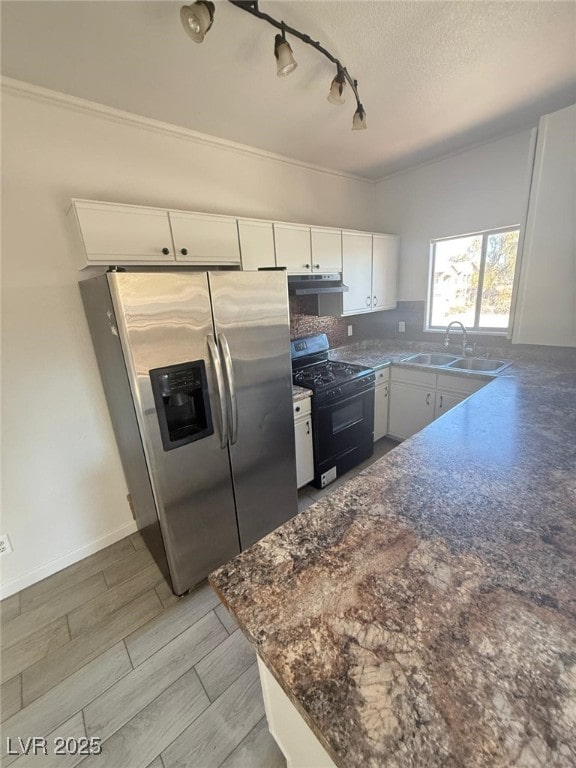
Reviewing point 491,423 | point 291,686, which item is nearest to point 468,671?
point 291,686

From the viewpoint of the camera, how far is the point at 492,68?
1656 mm

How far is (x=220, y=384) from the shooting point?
5.35ft

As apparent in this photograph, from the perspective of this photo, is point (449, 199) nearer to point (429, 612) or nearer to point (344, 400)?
point (344, 400)

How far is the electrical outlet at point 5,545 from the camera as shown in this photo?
70.8 inches

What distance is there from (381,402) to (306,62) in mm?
2557

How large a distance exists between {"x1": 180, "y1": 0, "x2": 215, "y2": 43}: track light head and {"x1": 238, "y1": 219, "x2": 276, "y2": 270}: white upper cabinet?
43.6 inches

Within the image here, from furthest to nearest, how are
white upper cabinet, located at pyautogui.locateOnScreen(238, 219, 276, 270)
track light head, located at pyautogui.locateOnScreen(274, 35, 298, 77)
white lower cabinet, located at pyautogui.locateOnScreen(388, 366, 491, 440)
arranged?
Result: white lower cabinet, located at pyautogui.locateOnScreen(388, 366, 491, 440) → white upper cabinet, located at pyautogui.locateOnScreen(238, 219, 276, 270) → track light head, located at pyautogui.locateOnScreen(274, 35, 298, 77)

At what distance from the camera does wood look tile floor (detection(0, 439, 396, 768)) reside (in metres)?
1.17

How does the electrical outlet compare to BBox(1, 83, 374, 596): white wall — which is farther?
the electrical outlet

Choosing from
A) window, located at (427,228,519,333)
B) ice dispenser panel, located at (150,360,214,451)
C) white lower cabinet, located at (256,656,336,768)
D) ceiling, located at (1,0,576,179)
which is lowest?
white lower cabinet, located at (256,656,336,768)

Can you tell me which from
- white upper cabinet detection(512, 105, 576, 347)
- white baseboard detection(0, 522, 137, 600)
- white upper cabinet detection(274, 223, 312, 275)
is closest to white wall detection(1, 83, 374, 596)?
white baseboard detection(0, 522, 137, 600)

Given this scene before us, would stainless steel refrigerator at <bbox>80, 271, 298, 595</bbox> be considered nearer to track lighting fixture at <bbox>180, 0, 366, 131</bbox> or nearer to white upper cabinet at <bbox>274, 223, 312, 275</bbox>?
white upper cabinet at <bbox>274, 223, 312, 275</bbox>

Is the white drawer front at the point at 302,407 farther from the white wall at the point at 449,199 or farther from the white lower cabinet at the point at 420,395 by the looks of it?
the white wall at the point at 449,199

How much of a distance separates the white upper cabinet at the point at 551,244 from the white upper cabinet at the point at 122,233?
2112 millimetres
